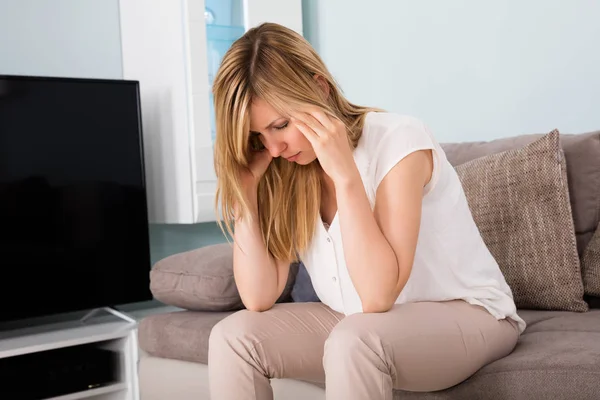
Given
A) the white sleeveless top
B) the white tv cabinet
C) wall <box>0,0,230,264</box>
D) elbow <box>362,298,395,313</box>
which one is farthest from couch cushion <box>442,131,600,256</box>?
wall <box>0,0,230,264</box>

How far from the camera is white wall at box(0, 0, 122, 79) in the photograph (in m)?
2.85

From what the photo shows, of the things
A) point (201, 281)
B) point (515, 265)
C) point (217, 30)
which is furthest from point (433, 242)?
point (217, 30)

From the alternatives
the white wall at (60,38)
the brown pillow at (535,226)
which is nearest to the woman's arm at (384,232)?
the brown pillow at (535,226)

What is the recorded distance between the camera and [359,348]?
1221 mm

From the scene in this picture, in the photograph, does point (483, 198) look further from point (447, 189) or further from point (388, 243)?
point (388, 243)

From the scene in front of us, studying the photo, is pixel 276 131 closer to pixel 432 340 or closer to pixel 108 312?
pixel 432 340

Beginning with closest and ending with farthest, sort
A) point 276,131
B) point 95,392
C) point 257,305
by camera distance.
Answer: point 276,131 → point 257,305 → point 95,392

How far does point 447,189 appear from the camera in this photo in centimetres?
150

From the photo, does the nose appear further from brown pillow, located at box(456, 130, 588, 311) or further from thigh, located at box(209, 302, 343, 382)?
brown pillow, located at box(456, 130, 588, 311)

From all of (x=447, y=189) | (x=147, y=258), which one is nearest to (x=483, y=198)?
(x=447, y=189)

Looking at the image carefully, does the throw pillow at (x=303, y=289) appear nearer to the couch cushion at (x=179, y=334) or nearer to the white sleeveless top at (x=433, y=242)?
the couch cushion at (x=179, y=334)

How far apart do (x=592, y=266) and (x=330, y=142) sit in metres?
0.86

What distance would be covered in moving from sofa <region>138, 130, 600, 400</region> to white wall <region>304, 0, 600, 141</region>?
368 millimetres

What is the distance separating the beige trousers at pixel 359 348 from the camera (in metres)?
1.23
